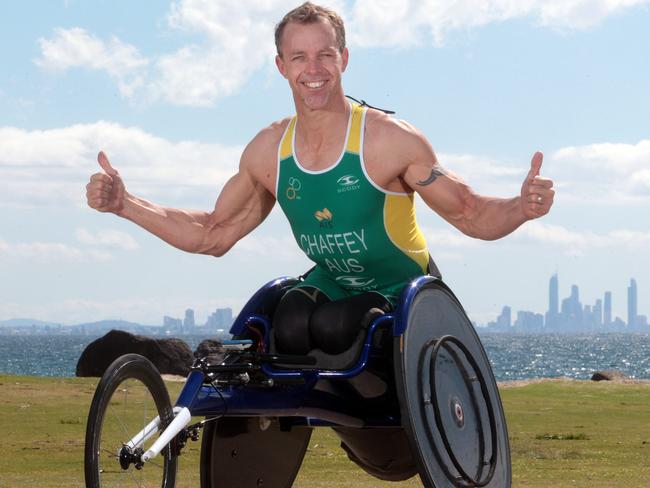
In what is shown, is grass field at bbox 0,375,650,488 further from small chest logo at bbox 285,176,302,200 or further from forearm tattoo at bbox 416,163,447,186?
forearm tattoo at bbox 416,163,447,186

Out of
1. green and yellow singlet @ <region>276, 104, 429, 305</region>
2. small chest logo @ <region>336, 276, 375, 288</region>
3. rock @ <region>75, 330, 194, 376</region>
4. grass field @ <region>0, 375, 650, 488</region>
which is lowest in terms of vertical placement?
grass field @ <region>0, 375, 650, 488</region>

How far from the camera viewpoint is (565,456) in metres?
12.9

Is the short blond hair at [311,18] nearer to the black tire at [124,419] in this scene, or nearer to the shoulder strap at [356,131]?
the shoulder strap at [356,131]

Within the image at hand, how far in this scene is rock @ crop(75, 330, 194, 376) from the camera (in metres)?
35.8

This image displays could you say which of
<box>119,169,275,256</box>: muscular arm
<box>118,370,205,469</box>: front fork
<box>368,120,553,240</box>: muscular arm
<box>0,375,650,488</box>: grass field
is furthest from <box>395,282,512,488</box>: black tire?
<box>0,375,650,488</box>: grass field

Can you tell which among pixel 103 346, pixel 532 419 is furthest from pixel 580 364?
pixel 532 419

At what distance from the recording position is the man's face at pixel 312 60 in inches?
233

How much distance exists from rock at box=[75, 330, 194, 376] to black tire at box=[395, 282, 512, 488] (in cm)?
2996

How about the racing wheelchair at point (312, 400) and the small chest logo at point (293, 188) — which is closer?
the racing wheelchair at point (312, 400)

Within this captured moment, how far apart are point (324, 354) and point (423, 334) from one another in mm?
497

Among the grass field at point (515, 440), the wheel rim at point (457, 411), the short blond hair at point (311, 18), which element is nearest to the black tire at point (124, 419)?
the wheel rim at point (457, 411)

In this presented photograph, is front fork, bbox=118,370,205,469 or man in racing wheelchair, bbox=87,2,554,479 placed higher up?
man in racing wheelchair, bbox=87,2,554,479

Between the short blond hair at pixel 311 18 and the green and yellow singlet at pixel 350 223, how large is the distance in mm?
402

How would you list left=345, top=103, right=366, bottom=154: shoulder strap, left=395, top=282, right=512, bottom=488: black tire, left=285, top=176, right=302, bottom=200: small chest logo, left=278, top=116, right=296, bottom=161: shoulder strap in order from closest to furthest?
1. left=395, top=282, right=512, bottom=488: black tire
2. left=345, top=103, right=366, bottom=154: shoulder strap
3. left=285, top=176, right=302, bottom=200: small chest logo
4. left=278, top=116, right=296, bottom=161: shoulder strap
